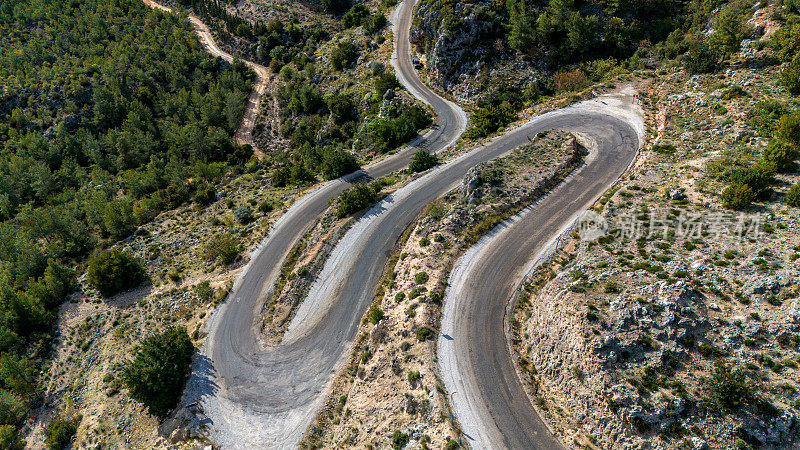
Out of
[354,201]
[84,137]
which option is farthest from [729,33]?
[84,137]

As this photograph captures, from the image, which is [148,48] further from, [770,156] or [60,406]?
[770,156]

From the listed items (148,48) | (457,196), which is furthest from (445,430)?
(148,48)

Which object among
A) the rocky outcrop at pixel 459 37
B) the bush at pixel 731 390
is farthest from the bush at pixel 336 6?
the bush at pixel 731 390

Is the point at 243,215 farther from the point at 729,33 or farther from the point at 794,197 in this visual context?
the point at 729,33

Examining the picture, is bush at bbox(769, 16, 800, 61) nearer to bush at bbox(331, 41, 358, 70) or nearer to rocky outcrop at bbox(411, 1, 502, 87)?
rocky outcrop at bbox(411, 1, 502, 87)

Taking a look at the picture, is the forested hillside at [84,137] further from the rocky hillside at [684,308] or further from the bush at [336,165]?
the rocky hillside at [684,308]

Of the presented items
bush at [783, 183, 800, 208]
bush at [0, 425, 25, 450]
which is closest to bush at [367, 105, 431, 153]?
bush at [783, 183, 800, 208]
